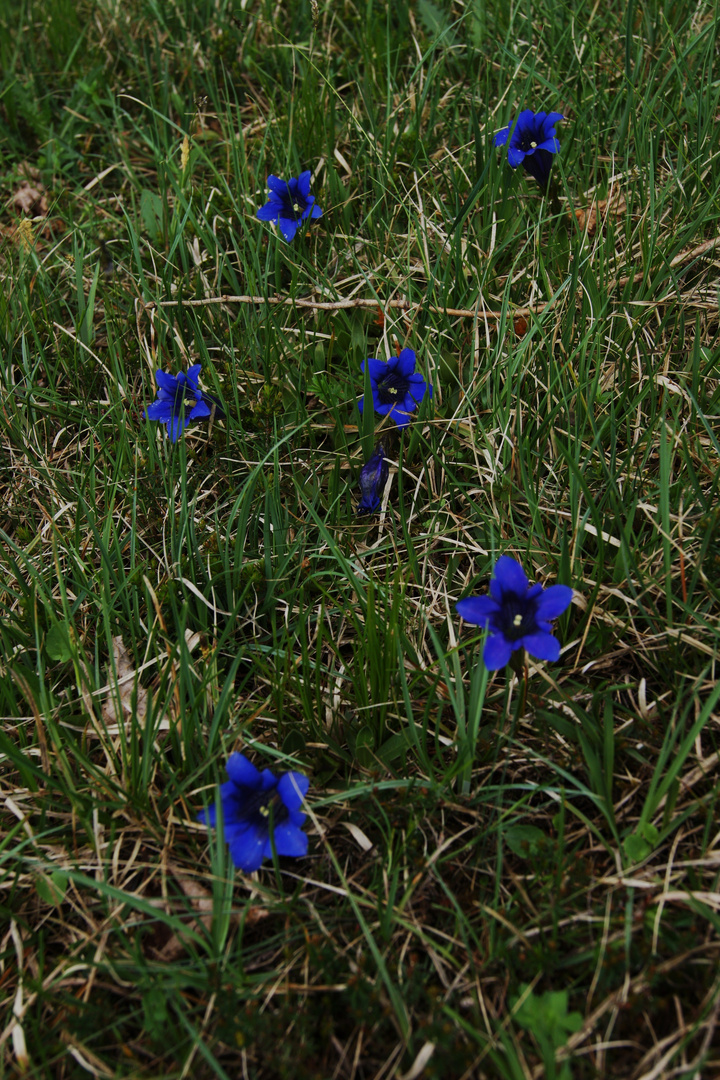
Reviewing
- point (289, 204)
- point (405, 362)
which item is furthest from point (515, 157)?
point (405, 362)

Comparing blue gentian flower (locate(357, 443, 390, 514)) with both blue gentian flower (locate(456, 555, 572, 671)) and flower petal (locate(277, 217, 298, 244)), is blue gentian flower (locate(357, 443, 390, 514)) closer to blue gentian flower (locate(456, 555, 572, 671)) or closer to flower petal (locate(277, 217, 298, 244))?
blue gentian flower (locate(456, 555, 572, 671))

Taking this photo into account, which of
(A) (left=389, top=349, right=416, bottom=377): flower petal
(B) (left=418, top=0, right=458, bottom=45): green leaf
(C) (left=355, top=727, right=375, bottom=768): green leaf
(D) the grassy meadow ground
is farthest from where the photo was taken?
(B) (left=418, top=0, right=458, bottom=45): green leaf

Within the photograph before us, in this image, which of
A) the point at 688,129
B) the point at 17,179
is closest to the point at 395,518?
the point at 688,129

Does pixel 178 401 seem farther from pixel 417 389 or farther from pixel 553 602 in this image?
pixel 553 602

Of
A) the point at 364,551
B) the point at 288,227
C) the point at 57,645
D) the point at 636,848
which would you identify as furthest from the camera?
the point at 288,227

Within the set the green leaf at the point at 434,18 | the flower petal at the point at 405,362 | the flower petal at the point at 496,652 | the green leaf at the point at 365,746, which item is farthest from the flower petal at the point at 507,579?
the green leaf at the point at 434,18

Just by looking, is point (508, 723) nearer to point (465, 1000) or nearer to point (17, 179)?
point (465, 1000)

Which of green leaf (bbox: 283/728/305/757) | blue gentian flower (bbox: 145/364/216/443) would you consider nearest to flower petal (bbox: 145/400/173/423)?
blue gentian flower (bbox: 145/364/216/443)
